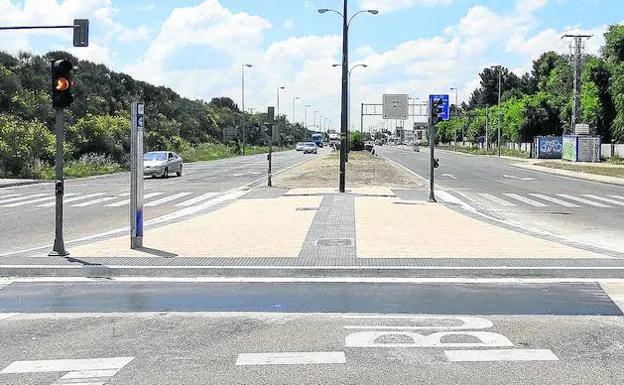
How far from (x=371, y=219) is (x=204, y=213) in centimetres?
494

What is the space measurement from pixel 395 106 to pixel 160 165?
2884 cm

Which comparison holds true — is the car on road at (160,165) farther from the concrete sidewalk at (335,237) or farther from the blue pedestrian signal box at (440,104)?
the concrete sidewalk at (335,237)

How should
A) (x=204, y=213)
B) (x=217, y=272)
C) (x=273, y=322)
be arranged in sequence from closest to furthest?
(x=273, y=322) → (x=217, y=272) → (x=204, y=213)

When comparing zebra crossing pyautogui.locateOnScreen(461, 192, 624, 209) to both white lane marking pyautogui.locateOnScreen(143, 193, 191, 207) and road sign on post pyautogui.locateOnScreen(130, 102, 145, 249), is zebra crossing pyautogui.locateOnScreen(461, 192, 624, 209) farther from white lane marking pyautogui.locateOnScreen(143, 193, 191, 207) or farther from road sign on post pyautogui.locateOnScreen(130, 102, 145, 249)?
road sign on post pyautogui.locateOnScreen(130, 102, 145, 249)

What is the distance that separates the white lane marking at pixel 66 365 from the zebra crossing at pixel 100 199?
16.6m

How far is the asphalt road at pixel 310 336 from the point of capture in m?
5.55

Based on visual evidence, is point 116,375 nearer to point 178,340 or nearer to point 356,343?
point 178,340

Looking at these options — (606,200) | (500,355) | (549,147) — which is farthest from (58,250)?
(549,147)

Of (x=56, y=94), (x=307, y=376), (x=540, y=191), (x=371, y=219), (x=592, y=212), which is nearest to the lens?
(x=307, y=376)

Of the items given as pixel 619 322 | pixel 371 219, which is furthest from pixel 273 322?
pixel 371 219

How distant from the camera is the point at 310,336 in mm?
6676

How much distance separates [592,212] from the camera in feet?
67.3

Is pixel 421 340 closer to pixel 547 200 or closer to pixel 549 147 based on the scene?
pixel 547 200

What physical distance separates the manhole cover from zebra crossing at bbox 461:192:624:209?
36.7 ft
